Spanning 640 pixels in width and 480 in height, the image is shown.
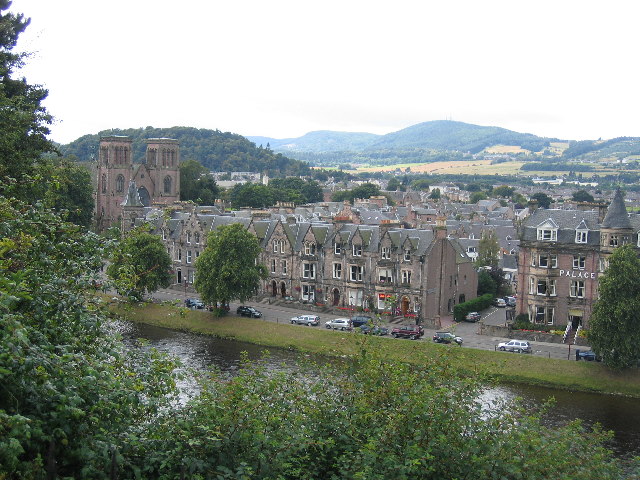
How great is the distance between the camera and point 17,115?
123 feet

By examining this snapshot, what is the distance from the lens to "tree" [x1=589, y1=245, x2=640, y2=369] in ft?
183

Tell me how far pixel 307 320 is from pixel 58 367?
57.3 m

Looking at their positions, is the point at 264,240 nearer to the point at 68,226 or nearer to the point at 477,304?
the point at 477,304

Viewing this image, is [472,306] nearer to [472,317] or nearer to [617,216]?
[472,317]

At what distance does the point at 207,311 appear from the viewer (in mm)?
77250

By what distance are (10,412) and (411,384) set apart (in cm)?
1290

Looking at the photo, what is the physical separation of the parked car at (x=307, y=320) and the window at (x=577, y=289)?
941 inches

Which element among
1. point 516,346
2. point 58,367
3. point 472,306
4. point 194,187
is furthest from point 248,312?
point 194,187

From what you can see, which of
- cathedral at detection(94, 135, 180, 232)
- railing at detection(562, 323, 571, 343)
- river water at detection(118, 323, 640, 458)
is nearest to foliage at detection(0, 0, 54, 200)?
river water at detection(118, 323, 640, 458)

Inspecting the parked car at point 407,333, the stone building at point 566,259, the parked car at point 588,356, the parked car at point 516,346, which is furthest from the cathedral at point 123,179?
the parked car at point 588,356

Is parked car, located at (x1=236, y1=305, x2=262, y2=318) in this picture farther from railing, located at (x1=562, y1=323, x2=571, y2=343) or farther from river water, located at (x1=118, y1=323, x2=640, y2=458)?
railing, located at (x1=562, y1=323, x2=571, y2=343)

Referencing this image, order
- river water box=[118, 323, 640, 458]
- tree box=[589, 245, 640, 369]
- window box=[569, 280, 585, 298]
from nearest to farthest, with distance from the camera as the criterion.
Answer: river water box=[118, 323, 640, 458] < tree box=[589, 245, 640, 369] < window box=[569, 280, 585, 298]

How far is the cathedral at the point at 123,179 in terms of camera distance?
139 metres

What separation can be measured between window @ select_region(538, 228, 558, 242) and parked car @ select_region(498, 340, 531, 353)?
12.3 metres
